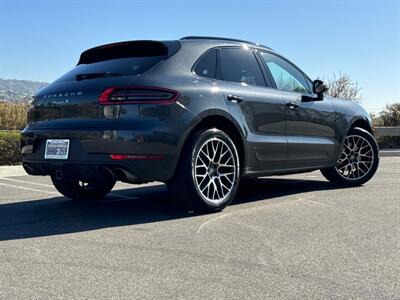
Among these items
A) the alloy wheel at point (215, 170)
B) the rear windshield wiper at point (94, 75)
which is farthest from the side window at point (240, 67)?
the rear windshield wiper at point (94, 75)

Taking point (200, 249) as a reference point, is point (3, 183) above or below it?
below

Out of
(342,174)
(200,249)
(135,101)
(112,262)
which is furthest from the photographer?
(342,174)

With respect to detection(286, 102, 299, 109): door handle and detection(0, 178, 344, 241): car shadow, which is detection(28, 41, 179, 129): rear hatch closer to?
detection(0, 178, 344, 241): car shadow

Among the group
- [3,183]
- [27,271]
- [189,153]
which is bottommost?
[3,183]

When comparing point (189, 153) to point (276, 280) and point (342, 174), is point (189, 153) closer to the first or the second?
point (276, 280)

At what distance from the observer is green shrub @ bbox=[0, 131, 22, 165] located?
11430 mm

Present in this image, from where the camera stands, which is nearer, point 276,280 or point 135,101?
point 276,280

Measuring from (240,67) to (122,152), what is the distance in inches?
73.7

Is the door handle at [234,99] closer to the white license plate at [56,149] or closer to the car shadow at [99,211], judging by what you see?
the car shadow at [99,211]

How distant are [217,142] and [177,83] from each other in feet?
2.47

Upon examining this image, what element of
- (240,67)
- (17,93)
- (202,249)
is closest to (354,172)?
(240,67)

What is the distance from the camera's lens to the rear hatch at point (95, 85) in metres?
4.79

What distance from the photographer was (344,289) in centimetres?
306

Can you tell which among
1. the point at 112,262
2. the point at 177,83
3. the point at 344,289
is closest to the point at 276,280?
the point at 344,289
